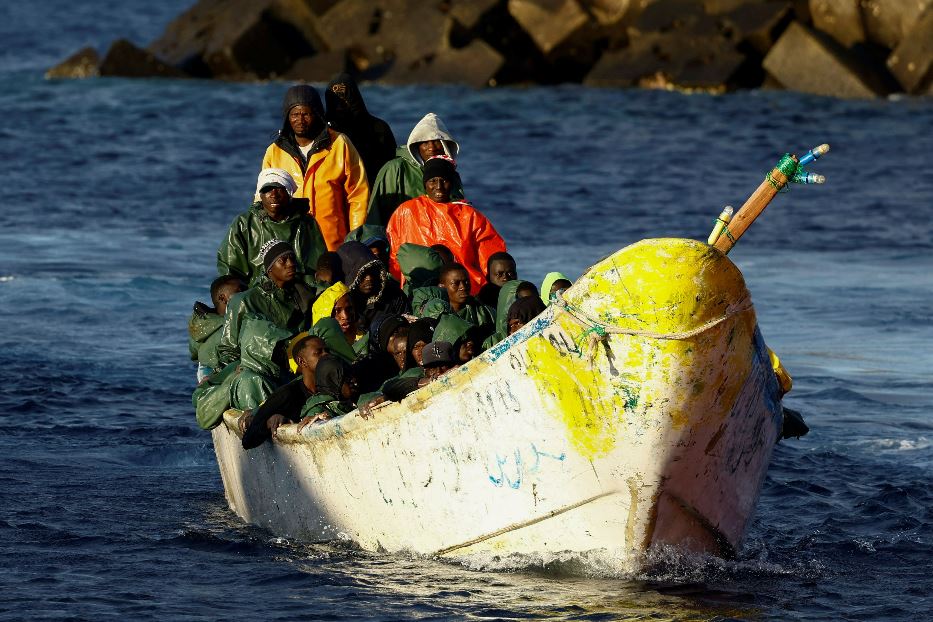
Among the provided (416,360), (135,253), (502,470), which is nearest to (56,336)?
(135,253)

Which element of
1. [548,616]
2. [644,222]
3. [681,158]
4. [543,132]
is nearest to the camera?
[548,616]

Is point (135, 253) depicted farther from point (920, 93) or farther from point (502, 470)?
point (920, 93)

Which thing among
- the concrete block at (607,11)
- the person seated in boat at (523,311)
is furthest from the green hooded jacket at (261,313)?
the concrete block at (607,11)

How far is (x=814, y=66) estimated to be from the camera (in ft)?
111

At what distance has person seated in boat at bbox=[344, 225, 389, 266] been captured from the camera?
11625mm

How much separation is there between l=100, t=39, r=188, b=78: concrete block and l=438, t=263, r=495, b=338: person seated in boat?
30126 millimetres

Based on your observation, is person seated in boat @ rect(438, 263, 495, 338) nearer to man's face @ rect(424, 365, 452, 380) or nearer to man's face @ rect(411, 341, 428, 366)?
A: man's face @ rect(411, 341, 428, 366)

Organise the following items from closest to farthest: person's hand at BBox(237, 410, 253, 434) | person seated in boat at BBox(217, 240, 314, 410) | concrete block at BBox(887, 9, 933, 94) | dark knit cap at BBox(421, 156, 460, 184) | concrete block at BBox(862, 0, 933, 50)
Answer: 1. person's hand at BBox(237, 410, 253, 434)
2. person seated in boat at BBox(217, 240, 314, 410)
3. dark knit cap at BBox(421, 156, 460, 184)
4. concrete block at BBox(887, 9, 933, 94)
5. concrete block at BBox(862, 0, 933, 50)

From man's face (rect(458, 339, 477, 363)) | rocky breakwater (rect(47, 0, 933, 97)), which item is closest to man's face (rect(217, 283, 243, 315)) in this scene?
man's face (rect(458, 339, 477, 363))

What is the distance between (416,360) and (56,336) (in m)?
8.65

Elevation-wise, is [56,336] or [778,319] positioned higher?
[56,336]

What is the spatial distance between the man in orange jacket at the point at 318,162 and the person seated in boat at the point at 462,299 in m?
1.96

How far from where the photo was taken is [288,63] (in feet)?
128

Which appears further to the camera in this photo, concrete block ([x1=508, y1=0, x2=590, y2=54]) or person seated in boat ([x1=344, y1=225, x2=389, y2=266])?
concrete block ([x1=508, y1=0, x2=590, y2=54])
